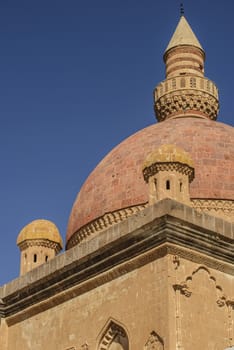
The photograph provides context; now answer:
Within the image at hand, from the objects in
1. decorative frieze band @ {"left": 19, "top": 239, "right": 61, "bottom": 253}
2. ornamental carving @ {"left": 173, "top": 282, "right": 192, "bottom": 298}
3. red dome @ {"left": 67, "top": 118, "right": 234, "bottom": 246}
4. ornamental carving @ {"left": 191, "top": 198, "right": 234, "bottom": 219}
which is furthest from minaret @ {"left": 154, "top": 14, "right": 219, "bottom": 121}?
ornamental carving @ {"left": 173, "top": 282, "right": 192, "bottom": 298}

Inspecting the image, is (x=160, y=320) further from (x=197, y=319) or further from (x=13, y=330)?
(x=13, y=330)

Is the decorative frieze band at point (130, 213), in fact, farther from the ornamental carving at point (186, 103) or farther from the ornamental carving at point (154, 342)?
the ornamental carving at point (154, 342)

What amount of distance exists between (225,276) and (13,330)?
11.8ft

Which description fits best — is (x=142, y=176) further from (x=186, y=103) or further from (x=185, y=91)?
(x=185, y=91)

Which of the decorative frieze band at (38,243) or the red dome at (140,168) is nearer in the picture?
the decorative frieze band at (38,243)

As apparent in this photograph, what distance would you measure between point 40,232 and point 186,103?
7596 millimetres

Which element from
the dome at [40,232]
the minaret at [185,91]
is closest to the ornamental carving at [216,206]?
the dome at [40,232]

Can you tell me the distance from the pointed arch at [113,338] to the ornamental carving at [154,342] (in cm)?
62

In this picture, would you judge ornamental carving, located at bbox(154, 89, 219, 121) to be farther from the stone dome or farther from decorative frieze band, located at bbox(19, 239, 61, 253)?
decorative frieze band, located at bbox(19, 239, 61, 253)

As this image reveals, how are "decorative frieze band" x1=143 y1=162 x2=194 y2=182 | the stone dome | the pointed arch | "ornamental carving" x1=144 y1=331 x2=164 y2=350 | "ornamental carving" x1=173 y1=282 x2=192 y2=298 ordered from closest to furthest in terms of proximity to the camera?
"ornamental carving" x1=144 y1=331 x2=164 y2=350 → "ornamental carving" x1=173 y1=282 x2=192 y2=298 → the pointed arch → "decorative frieze band" x1=143 y1=162 x2=194 y2=182 → the stone dome

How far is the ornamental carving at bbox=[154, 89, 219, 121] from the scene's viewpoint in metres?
19.9

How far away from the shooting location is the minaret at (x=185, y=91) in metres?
19.9

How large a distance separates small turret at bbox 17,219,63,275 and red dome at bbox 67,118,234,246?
10.6ft

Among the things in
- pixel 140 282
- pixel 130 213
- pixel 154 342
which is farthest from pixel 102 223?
pixel 154 342
